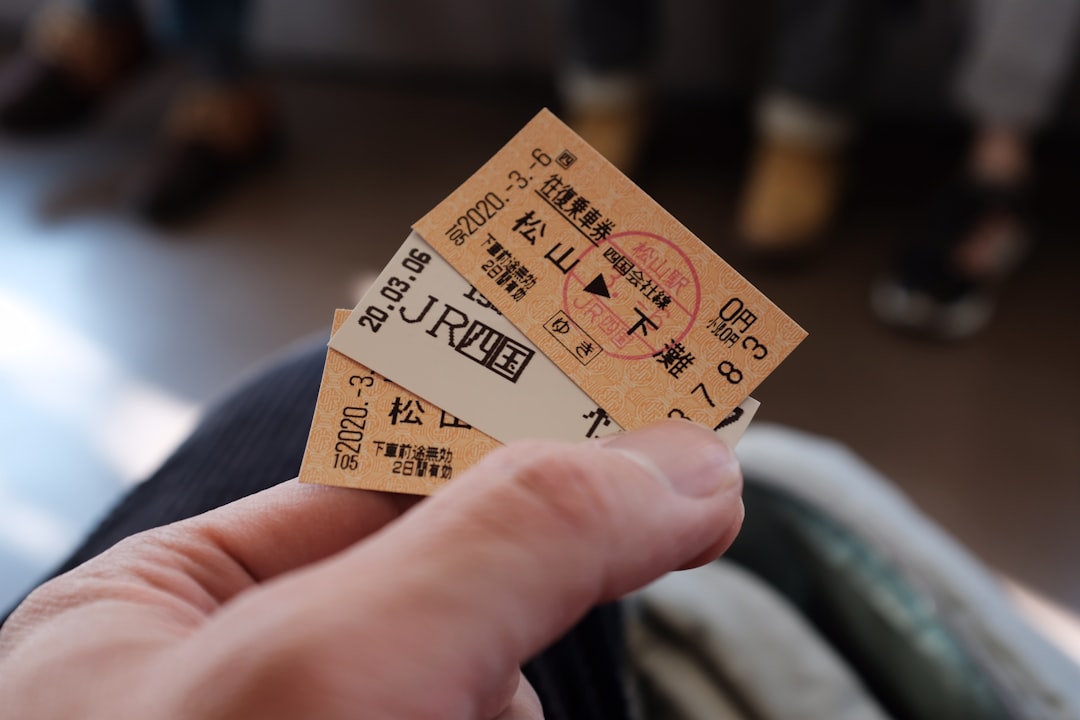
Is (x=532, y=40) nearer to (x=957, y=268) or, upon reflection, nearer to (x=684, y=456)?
(x=957, y=268)

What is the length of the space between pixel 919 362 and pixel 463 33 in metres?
1.13

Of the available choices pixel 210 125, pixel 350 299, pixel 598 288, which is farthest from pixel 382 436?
pixel 210 125

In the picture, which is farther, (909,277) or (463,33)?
(463,33)

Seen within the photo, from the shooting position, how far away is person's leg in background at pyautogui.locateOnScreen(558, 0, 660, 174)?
1.40 m

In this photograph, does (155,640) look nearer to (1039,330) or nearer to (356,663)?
(356,663)

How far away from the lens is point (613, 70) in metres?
1.45

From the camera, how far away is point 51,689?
27cm

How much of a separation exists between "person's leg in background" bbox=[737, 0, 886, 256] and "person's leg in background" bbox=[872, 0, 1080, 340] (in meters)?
0.16

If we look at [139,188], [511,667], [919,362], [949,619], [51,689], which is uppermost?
[919,362]

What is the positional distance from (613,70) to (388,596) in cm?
135

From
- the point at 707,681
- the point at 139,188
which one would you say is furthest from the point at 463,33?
the point at 707,681

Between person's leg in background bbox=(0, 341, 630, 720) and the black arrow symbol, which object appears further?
person's leg in background bbox=(0, 341, 630, 720)

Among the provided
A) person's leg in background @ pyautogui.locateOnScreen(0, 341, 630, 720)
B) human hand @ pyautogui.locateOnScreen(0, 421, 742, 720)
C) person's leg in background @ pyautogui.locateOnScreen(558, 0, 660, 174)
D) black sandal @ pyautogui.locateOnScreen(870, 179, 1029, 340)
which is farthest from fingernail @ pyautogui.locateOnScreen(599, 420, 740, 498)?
person's leg in background @ pyautogui.locateOnScreen(558, 0, 660, 174)

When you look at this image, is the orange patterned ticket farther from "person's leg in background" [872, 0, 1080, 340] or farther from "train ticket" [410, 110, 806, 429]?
"person's leg in background" [872, 0, 1080, 340]
